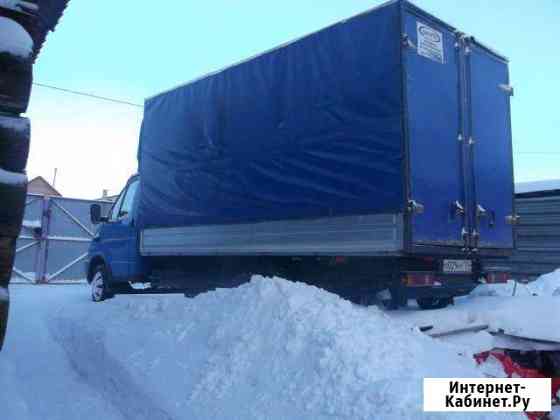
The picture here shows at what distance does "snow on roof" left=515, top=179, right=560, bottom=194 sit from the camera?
10.3 m

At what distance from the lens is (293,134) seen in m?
6.25

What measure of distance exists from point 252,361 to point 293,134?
10.1 feet

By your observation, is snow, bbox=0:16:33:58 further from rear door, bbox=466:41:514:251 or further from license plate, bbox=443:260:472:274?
rear door, bbox=466:41:514:251

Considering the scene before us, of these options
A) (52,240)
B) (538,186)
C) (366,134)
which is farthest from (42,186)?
(366,134)

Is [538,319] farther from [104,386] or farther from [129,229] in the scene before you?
[129,229]

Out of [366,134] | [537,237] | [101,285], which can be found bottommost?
[101,285]

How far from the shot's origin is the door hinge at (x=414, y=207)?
512 centimetres

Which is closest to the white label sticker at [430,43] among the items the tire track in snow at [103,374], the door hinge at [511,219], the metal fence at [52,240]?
the door hinge at [511,219]

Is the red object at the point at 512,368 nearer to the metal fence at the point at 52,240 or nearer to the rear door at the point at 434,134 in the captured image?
the rear door at the point at 434,134

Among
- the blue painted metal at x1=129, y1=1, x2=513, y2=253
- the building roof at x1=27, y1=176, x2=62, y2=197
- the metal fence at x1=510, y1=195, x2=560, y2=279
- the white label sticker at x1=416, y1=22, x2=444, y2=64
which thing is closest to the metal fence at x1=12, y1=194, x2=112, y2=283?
the blue painted metal at x1=129, y1=1, x2=513, y2=253

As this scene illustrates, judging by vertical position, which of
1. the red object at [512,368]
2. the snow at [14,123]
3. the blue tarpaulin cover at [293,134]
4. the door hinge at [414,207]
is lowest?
the red object at [512,368]

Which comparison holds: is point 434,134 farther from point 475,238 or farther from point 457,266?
point 457,266

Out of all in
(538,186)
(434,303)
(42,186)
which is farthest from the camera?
(42,186)

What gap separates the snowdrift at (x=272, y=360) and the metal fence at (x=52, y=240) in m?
11.9
